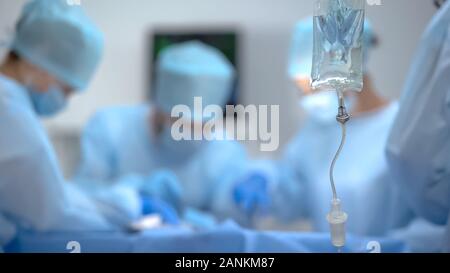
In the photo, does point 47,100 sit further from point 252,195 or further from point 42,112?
point 252,195

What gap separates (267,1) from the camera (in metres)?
2.90

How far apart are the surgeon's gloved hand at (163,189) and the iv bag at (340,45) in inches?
39.9

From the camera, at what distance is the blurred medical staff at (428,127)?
1.04 metres

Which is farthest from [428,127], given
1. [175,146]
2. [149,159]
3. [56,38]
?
[149,159]

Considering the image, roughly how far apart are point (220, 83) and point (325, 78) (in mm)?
1075

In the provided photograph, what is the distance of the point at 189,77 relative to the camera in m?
1.95

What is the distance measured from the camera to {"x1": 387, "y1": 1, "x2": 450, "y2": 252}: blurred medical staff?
104 cm

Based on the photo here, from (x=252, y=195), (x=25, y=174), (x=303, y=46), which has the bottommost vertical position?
(x=25, y=174)

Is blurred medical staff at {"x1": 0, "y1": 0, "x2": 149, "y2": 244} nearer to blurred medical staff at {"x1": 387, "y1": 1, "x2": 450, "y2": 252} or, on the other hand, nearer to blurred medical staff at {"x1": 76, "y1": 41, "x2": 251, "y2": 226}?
blurred medical staff at {"x1": 76, "y1": 41, "x2": 251, "y2": 226}

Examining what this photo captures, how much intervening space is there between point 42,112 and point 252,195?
31.6 inches

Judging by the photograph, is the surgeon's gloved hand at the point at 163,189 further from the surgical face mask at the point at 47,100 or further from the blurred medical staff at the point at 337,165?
the surgical face mask at the point at 47,100

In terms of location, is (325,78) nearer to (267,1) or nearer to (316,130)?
(316,130)

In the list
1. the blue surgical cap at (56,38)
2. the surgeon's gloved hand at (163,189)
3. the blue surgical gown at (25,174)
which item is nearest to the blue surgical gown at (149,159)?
the surgeon's gloved hand at (163,189)
